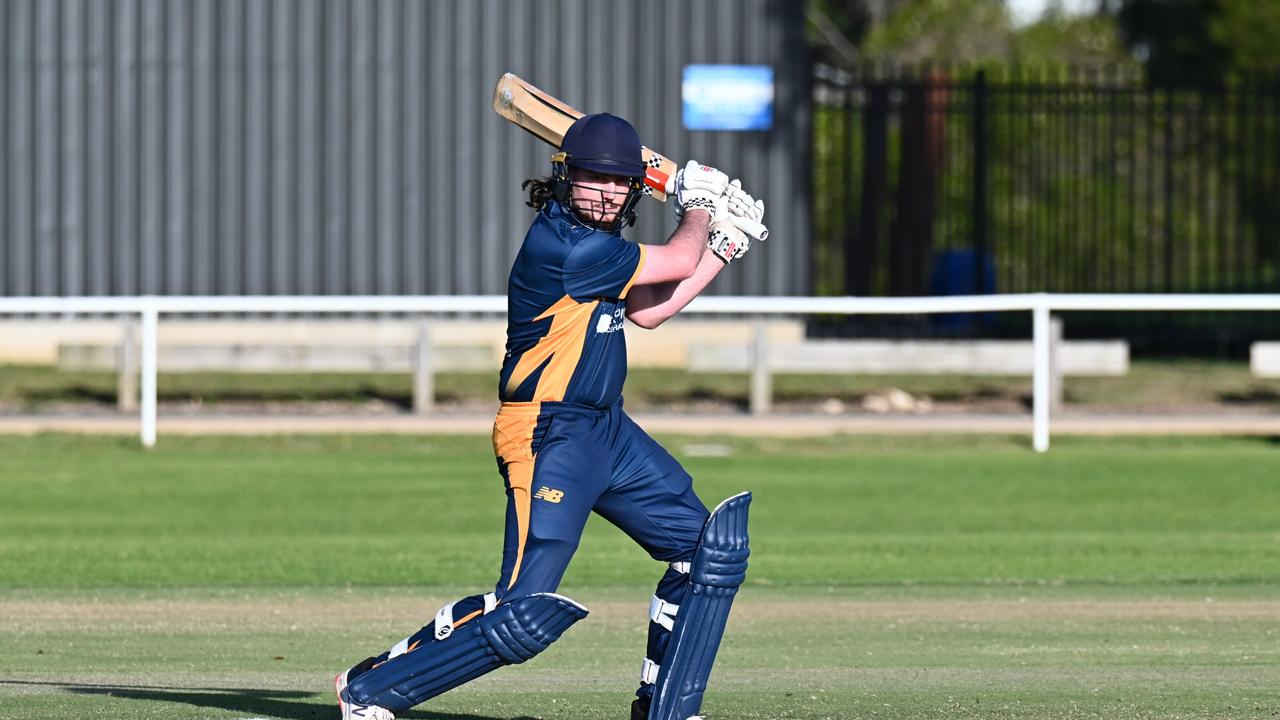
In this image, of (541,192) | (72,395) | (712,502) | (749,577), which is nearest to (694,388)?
(72,395)

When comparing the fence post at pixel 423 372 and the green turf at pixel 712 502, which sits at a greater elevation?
the fence post at pixel 423 372

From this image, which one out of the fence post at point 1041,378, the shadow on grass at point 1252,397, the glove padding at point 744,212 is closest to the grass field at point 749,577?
the fence post at point 1041,378

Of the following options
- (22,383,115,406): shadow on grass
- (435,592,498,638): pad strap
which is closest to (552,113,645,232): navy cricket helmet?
(435,592,498,638): pad strap

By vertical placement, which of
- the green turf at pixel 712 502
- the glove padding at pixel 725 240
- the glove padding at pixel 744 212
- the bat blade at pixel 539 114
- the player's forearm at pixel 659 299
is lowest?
the green turf at pixel 712 502

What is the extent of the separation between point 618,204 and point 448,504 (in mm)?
8015

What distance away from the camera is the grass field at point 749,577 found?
309 inches

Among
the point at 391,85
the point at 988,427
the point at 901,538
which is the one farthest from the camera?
the point at 391,85

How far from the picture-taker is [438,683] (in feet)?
20.9

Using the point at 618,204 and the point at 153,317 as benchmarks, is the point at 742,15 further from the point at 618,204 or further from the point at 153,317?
the point at 618,204

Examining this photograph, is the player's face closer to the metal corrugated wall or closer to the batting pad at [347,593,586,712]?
the batting pad at [347,593,586,712]

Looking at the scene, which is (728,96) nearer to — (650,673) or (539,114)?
(539,114)

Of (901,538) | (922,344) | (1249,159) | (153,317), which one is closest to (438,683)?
(901,538)

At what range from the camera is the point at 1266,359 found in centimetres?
2203

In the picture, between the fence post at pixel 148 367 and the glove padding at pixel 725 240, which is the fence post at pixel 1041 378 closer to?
the fence post at pixel 148 367
